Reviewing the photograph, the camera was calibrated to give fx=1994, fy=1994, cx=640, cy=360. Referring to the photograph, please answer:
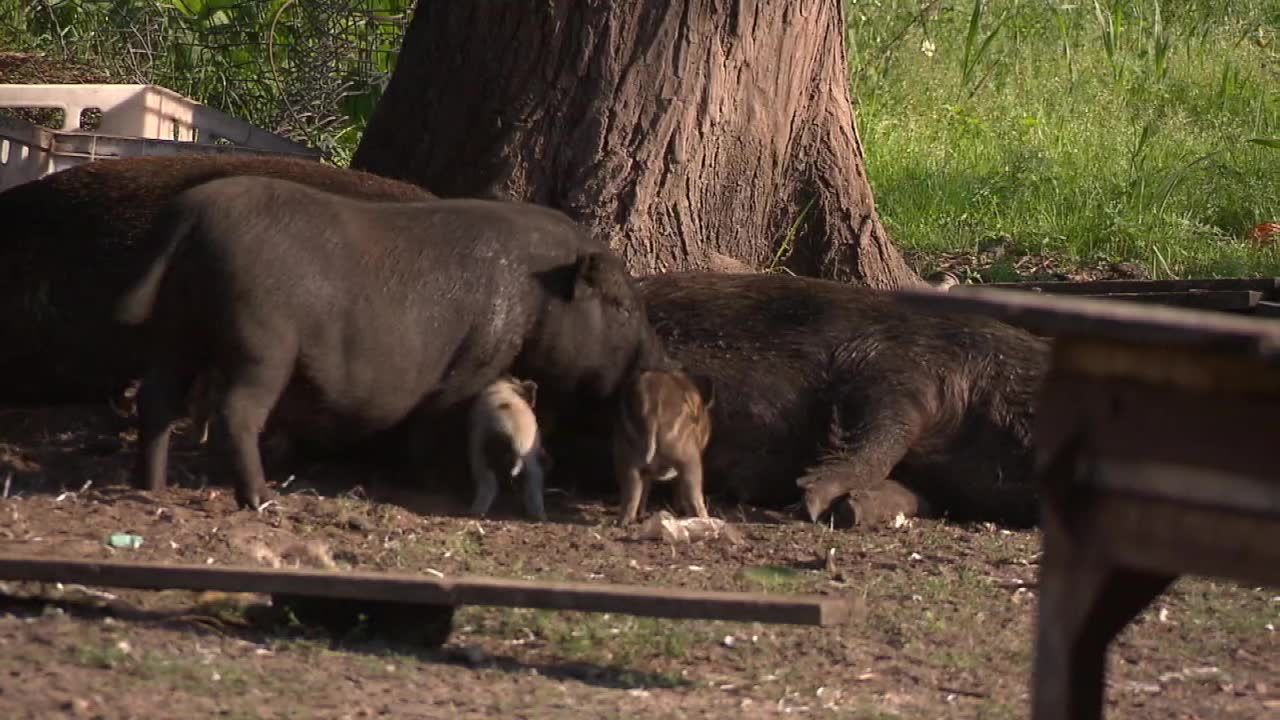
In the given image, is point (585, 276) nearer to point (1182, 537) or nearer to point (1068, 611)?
point (1068, 611)

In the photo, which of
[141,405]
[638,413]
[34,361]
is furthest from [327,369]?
[34,361]

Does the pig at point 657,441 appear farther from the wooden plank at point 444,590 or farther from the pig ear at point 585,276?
the wooden plank at point 444,590

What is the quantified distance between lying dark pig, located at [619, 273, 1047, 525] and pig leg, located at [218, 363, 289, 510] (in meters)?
1.72

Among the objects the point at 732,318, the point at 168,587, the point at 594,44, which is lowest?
the point at 168,587

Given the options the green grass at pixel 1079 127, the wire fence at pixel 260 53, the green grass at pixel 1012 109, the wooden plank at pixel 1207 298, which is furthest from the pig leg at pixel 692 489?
the wire fence at pixel 260 53

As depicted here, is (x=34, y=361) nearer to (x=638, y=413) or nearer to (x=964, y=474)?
(x=638, y=413)

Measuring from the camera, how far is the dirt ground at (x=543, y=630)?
4.02 meters

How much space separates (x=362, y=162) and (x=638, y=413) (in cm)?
222

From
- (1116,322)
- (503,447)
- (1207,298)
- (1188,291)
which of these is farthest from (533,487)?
(1116,322)

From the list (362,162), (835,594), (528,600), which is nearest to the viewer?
(528,600)

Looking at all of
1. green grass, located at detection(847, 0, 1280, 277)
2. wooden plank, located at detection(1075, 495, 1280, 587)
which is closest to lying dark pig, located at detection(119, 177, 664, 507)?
wooden plank, located at detection(1075, 495, 1280, 587)

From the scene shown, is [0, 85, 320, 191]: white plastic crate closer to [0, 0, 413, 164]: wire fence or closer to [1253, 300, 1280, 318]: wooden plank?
[0, 0, 413, 164]: wire fence

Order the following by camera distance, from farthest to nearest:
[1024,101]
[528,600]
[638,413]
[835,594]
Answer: [1024,101] → [638,413] → [835,594] → [528,600]

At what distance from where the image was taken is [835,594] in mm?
5207
